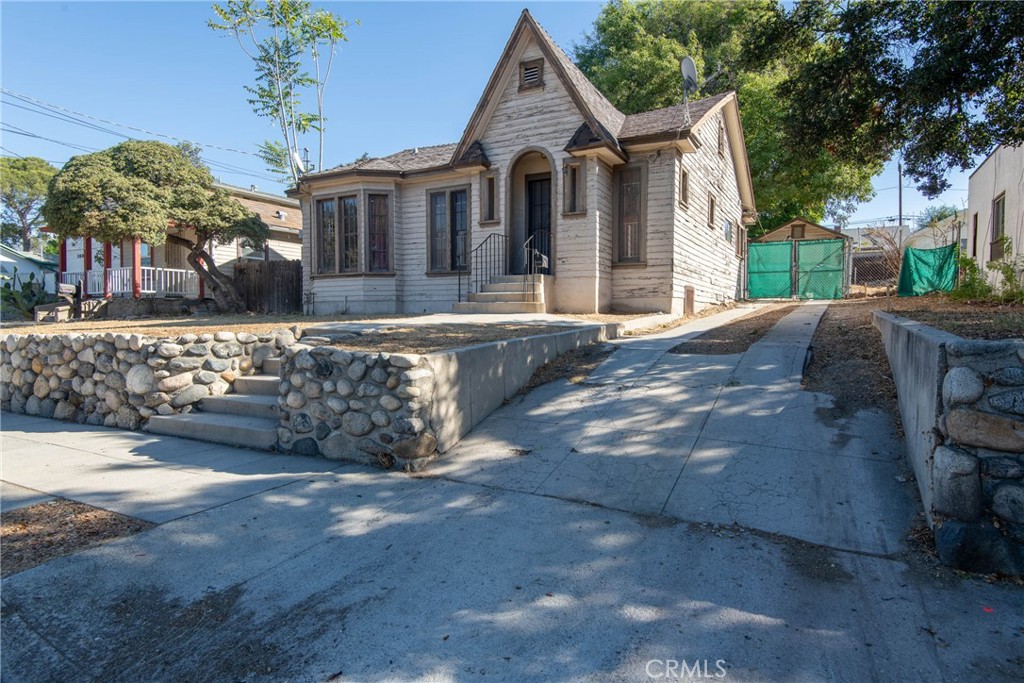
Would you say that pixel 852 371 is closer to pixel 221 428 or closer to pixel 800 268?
pixel 221 428

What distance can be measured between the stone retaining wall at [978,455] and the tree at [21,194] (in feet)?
183

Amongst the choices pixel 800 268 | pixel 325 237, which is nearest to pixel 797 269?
pixel 800 268

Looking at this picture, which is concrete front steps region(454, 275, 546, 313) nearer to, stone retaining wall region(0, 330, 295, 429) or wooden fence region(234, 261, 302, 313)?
stone retaining wall region(0, 330, 295, 429)

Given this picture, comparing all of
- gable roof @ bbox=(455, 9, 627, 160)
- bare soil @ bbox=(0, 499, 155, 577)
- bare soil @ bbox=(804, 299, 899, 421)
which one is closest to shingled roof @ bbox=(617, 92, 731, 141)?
gable roof @ bbox=(455, 9, 627, 160)

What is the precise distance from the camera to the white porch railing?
19531 millimetres

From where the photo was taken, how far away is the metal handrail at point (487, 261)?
45.3 feet

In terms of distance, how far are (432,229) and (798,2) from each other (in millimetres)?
9560

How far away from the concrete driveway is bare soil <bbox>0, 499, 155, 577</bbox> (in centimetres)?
12

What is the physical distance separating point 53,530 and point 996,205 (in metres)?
18.4

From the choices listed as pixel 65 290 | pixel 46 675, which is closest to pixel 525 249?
pixel 46 675

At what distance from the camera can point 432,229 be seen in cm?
1552

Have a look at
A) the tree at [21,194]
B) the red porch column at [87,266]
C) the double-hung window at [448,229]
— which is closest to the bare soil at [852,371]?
the double-hung window at [448,229]

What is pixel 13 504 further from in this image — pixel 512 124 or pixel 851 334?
pixel 512 124

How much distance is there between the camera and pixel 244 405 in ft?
19.5
